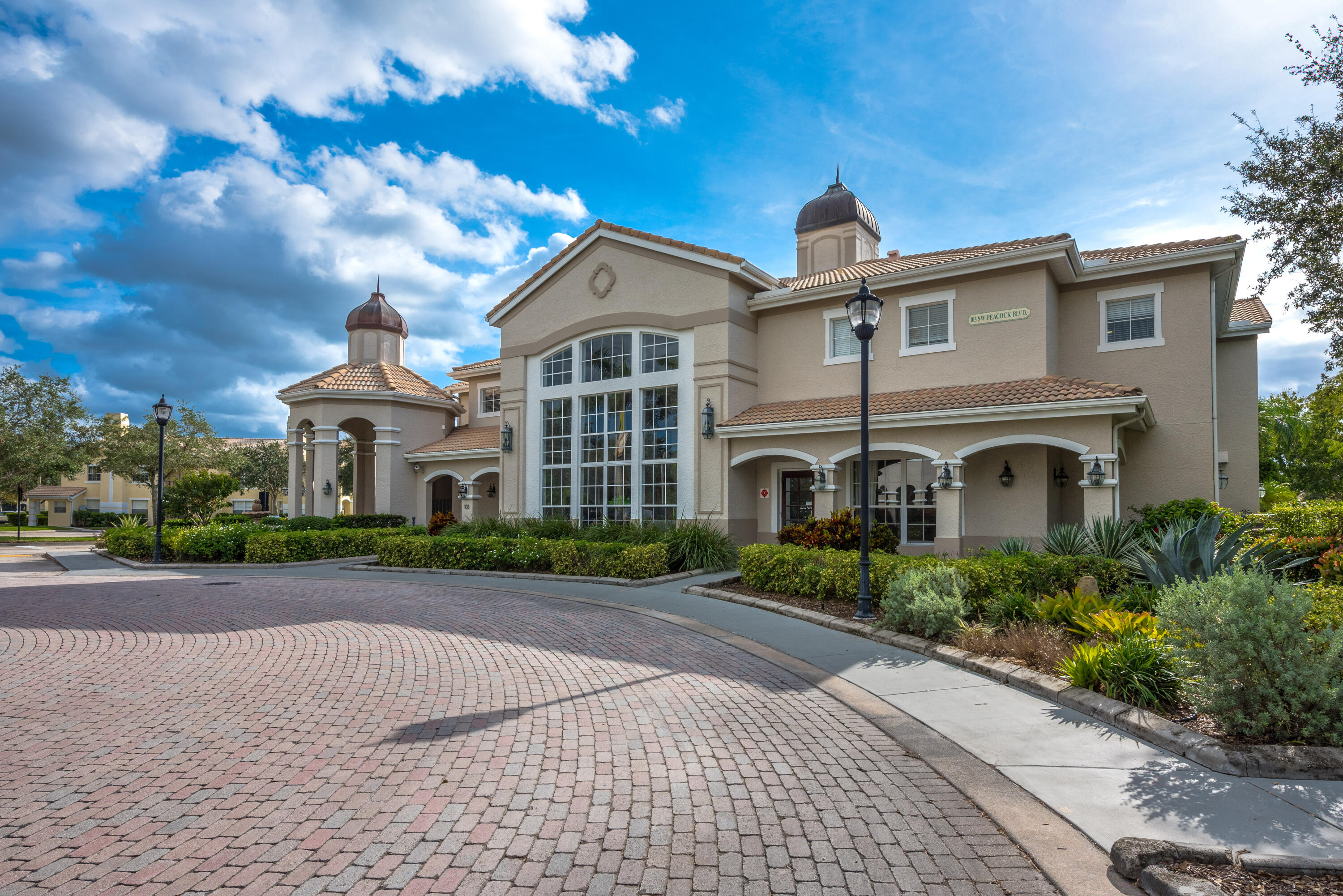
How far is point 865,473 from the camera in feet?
34.4

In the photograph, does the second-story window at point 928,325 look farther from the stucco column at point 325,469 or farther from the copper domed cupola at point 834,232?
the stucco column at point 325,469

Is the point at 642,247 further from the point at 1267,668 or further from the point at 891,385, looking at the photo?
the point at 1267,668

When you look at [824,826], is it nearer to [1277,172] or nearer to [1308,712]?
[1308,712]

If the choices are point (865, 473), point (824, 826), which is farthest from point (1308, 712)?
point (865, 473)

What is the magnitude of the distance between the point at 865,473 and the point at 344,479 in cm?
5358

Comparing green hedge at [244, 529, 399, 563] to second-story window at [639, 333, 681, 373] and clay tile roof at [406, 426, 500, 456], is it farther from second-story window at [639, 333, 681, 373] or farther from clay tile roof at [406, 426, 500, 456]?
second-story window at [639, 333, 681, 373]

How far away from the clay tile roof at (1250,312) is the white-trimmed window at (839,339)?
331 inches

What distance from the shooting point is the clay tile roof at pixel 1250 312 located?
17125 mm

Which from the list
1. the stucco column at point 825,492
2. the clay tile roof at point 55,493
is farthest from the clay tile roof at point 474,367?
the clay tile roof at point 55,493

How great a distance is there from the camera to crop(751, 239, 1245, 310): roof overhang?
1466cm

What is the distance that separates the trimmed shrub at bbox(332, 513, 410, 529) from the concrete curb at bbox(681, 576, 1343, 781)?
69.8ft

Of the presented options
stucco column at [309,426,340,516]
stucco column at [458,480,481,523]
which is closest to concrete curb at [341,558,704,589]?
stucco column at [458,480,481,523]

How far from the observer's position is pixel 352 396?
27016 mm

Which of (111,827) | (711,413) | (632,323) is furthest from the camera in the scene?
(632,323)
